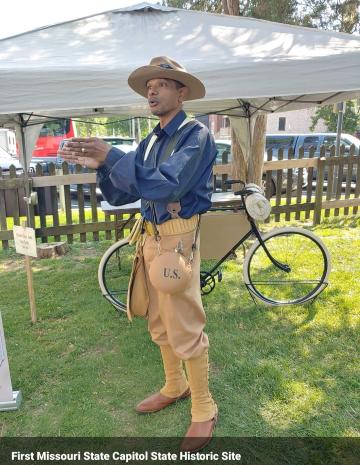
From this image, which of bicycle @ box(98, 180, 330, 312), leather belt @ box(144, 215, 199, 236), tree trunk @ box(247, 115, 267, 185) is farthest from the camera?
tree trunk @ box(247, 115, 267, 185)

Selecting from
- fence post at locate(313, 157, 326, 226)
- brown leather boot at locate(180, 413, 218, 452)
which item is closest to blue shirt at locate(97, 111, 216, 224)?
brown leather boot at locate(180, 413, 218, 452)

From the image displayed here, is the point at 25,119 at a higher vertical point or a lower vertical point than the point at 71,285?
higher

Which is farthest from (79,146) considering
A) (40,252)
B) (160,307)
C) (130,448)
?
(40,252)

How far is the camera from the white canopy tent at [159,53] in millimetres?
2549

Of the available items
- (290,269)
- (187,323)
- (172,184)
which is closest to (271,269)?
(290,269)

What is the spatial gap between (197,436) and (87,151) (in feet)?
5.21

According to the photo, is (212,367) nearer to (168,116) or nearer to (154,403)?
(154,403)

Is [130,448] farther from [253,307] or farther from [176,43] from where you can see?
[176,43]

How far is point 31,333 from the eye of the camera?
341 cm

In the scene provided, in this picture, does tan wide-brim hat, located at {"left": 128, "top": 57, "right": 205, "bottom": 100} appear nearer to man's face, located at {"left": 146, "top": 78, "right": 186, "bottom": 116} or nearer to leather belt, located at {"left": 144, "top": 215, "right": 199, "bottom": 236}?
man's face, located at {"left": 146, "top": 78, "right": 186, "bottom": 116}

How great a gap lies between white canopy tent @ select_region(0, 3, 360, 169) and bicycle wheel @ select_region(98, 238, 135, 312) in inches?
52.1

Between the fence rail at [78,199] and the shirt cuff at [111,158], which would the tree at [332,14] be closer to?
the fence rail at [78,199]

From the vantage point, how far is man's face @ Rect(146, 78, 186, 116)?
195 centimetres

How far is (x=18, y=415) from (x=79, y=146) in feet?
5.79
